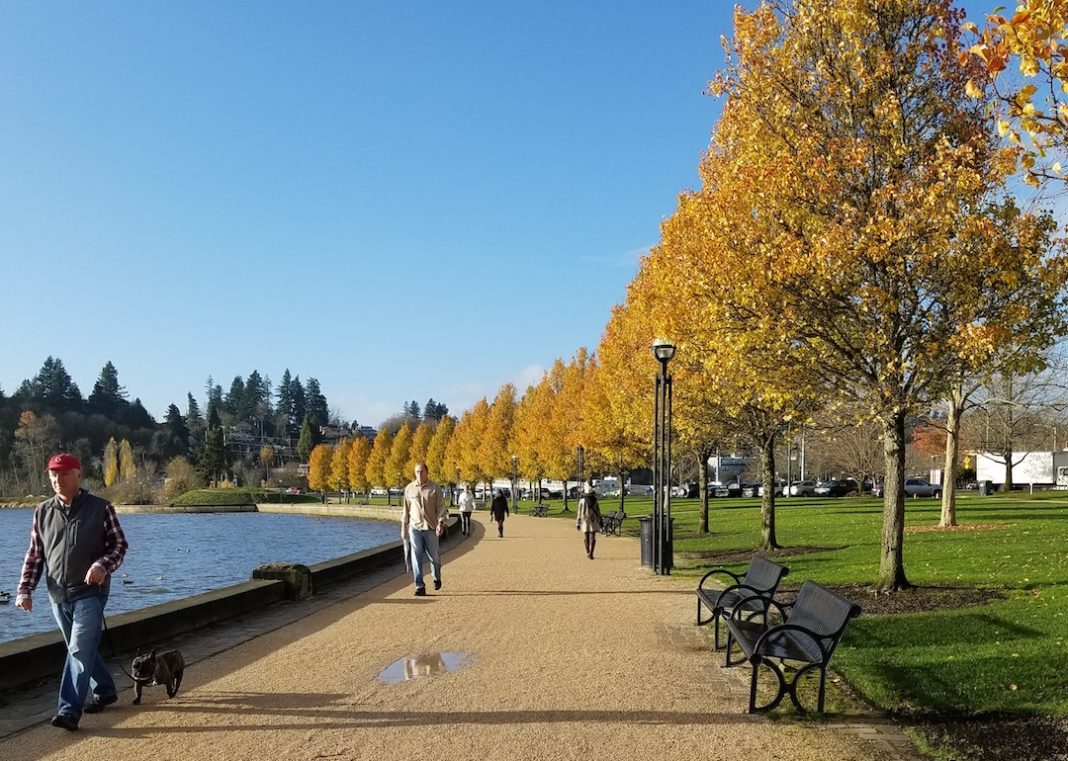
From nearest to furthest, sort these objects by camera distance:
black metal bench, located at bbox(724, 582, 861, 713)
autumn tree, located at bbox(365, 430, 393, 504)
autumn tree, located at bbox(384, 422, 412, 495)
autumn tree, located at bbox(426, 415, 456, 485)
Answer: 1. black metal bench, located at bbox(724, 582, 861, 713)
2. autumn tree, located at bbox(426, 415, 456, 485)
3. autumn tree, located at bbox(384, 422, 412, 495)
4. autumn tree, located at bbox(365, 430, 393, 504)

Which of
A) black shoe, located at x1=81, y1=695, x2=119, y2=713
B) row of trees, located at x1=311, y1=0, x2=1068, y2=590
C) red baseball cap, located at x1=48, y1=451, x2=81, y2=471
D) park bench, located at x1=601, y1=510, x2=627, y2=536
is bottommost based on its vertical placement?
park bench, located at x1=601, y1=510, x2=627, y2=536

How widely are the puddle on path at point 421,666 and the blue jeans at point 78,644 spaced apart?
2449 mm

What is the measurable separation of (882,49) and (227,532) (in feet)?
193

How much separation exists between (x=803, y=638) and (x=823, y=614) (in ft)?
1.28

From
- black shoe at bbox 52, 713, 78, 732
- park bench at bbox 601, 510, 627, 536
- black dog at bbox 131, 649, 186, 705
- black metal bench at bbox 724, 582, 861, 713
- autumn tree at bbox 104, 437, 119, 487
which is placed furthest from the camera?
autumn tree at bbox 104, 437, 119, 487

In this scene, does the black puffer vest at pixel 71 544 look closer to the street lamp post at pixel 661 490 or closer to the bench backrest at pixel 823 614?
the bench backrest at pixel 823 614

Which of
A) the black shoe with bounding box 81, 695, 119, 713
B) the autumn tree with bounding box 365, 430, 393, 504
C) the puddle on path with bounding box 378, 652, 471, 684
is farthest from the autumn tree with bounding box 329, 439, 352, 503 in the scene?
the black shoe with bounding box 81, 695, 119, 713

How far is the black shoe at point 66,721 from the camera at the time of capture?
6484 millimetres

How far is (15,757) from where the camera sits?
5.99 metres

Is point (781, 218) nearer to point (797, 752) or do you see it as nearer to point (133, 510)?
point (797, 752)

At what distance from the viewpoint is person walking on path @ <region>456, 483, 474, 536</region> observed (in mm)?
31891

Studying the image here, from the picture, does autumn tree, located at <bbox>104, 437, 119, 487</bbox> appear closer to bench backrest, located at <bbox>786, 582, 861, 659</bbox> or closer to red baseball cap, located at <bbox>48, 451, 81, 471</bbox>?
red baseball cap, located at <bbox>48, 451, 81, 471</bbox>

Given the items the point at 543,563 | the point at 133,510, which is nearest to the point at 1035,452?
the point at 543,563

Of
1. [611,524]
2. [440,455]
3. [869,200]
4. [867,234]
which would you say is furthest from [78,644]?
[440,455]
